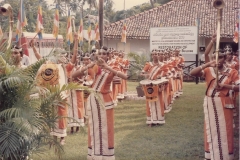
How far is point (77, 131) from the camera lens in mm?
9070

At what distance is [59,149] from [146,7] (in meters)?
43.7

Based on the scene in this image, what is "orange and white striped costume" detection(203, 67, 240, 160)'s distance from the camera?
19.0ft

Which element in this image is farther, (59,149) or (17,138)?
(59,149)

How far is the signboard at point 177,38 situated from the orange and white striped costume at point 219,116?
15.4 metres

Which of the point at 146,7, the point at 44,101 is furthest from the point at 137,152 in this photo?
the point at 146,7

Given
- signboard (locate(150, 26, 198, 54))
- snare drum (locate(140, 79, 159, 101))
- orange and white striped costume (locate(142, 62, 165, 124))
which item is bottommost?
orange and white striped costume (locate(142, 62, 165, 124))

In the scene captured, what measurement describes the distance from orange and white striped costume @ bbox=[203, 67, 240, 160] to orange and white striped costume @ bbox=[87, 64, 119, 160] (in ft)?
4.88

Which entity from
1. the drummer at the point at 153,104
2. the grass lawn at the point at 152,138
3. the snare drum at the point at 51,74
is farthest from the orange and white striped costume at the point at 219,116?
the drummer at the point at 153,104

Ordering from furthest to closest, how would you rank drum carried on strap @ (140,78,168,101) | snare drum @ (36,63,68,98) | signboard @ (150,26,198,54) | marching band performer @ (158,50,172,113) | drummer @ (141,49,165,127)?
signboard @ (150,26,198,54)
marching band performer @ (158,50,172,113)
drummer @ (141,49,165,127)
drum carried on strap @ (140,78,168,101)
snare drum @ (36,63,68,98)

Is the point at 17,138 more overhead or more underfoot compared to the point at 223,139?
more overhead

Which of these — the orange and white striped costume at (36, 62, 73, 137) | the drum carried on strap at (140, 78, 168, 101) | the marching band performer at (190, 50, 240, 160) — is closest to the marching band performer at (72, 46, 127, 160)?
the orange and white striped costume at (36, 62, 73, 137)

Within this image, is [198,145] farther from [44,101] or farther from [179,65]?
[179,65]

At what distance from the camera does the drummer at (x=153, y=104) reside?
966cm

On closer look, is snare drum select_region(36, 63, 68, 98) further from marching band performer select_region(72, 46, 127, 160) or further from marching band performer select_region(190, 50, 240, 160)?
marching band performer select_region(190, 50, 240, 160)
